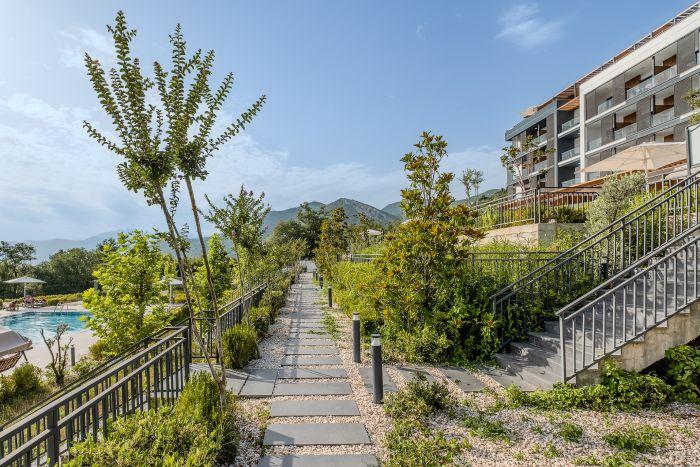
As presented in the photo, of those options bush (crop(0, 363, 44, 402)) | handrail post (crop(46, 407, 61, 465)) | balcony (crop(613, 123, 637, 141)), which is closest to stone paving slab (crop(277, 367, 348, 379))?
handrail post (crop(46, 407, 61, 465))

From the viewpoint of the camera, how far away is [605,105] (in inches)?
1156

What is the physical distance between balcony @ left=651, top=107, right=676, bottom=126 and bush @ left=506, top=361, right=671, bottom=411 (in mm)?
27156

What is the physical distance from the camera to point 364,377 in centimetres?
614

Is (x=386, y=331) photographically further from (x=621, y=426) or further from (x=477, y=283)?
(x=621, y=426)

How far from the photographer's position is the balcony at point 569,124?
3476cm

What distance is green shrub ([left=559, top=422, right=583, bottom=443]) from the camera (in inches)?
153

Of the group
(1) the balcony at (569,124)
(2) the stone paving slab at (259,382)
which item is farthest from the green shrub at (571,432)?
(1) the balcony at (569,124)

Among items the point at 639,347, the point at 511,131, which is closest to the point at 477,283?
the point at 639,347

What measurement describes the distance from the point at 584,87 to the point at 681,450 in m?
35.3

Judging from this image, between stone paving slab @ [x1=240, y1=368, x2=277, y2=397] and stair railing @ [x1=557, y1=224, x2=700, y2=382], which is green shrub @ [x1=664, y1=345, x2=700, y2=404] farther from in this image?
stone paving slab @ [x1=240, y1=368, x2=277, y2=397]

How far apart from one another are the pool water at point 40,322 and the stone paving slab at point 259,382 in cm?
2055

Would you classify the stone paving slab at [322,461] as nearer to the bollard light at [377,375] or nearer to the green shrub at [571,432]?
the bollard light at [377,375]

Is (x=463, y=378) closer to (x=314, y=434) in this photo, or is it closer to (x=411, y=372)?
(x=411, y=372)

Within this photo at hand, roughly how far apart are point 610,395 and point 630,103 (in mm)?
29990
